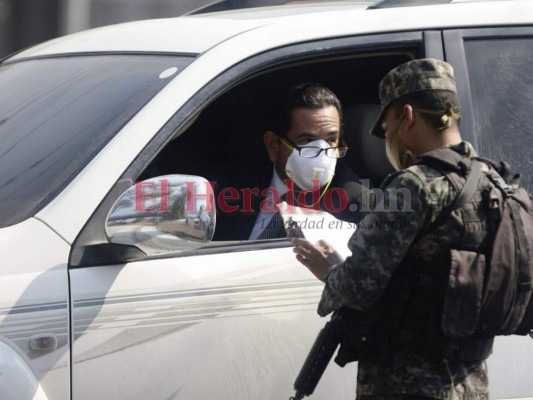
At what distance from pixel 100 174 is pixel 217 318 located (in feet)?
1.60

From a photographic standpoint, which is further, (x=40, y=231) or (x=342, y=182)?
(x=342, y=182)

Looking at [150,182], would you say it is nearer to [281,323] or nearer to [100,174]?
[100,174]

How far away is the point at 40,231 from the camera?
2750 mm

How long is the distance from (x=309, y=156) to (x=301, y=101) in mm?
232

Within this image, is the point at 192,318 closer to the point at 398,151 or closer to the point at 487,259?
the point at 398,151

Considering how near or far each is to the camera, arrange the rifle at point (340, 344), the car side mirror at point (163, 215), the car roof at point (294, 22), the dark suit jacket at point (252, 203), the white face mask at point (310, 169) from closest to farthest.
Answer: the rifle at point (340, 344), the car side mirror at point (163, 215), the car roof at point (294, 22), the dark suit jacket at point (252, 203), the white face mask at point (310, 169)

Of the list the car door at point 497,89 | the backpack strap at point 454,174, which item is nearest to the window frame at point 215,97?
the car door at point 497,89

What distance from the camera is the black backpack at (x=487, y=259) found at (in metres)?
2.48

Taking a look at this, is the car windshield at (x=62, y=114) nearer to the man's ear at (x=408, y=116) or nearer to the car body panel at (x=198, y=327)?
the car body panel at (x=198, y=327)

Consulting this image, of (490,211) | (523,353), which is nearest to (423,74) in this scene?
(490,211)

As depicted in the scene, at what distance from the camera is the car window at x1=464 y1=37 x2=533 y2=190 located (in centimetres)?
330

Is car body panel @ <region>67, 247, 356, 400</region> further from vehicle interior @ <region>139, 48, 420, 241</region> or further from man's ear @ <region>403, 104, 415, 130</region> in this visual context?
vehicle interior @ <region>139, 48, 420, 241</region>

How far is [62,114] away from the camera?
316 centimetres

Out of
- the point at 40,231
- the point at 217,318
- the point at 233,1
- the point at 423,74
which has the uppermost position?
the point at 233,1
